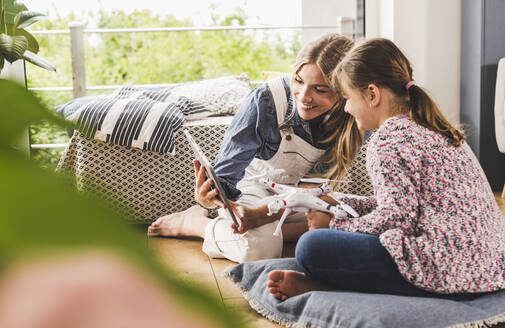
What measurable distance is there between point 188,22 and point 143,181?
3.31 m

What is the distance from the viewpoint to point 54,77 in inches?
147

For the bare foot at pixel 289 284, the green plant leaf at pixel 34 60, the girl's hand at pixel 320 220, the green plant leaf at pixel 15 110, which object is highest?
the green plant leaf at pixel 34 60

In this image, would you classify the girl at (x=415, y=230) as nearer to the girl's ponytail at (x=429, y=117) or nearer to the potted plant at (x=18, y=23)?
the girl's ponytail at (x=429, y=117)

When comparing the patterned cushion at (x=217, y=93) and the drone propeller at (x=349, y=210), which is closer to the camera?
the drone propeller at (x=349, y=210)

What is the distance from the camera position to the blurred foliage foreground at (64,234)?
6 centimetres

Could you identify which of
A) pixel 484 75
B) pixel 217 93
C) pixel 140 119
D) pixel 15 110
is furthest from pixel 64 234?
pixel 484 75

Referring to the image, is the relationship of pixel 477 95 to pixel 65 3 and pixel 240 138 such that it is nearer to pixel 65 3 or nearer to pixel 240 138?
pixel 240 138

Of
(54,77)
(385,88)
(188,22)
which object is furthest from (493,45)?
(188,22)

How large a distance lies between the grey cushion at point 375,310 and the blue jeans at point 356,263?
0.14ft

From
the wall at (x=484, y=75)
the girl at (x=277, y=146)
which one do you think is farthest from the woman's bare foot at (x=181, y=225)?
the wall at (x=484, y=75)

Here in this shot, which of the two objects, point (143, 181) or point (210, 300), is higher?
point (210, 300)

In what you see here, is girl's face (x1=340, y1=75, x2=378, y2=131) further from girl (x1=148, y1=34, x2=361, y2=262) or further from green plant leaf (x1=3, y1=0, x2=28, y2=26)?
green plant leaf (x1=3, y1=0, x2=28, y2=26)

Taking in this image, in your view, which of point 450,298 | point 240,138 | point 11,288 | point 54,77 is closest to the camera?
point 11,288

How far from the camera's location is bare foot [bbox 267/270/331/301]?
4.45 ft
